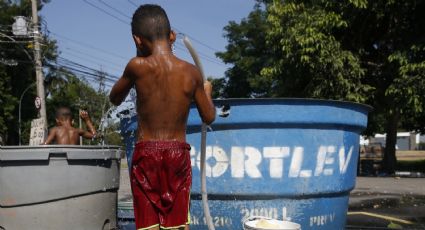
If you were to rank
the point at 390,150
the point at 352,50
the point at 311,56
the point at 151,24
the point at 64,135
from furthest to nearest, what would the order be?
the point at 390,150, the point at 352,50, the point at 311,56, the point at 64,135, the point at 151,24

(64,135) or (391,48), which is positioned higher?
(391,48)

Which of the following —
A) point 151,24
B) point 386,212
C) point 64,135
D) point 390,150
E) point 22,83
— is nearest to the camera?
point 151,24

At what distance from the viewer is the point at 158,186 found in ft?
7.40

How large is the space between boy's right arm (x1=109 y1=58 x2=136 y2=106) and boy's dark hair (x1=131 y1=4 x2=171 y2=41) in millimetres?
142

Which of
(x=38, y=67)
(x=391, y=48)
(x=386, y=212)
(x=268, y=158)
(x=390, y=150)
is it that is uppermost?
(x=391, y=48)

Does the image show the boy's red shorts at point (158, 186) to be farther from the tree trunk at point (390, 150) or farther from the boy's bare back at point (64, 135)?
the tree trunk at point (390, 150)

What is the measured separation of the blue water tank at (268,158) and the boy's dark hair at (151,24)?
32.0 inches

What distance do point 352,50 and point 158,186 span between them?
44.2 ft

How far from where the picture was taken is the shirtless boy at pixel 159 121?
2.26 meters

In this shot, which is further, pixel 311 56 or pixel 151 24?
pixel 311 56

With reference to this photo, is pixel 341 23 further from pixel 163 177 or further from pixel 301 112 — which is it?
pixel 163 177

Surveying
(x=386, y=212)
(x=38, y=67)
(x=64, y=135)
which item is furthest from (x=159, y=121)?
(x=38, y=67)

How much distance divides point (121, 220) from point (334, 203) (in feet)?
7.51

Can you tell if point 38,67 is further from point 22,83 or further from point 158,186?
point 22,83
